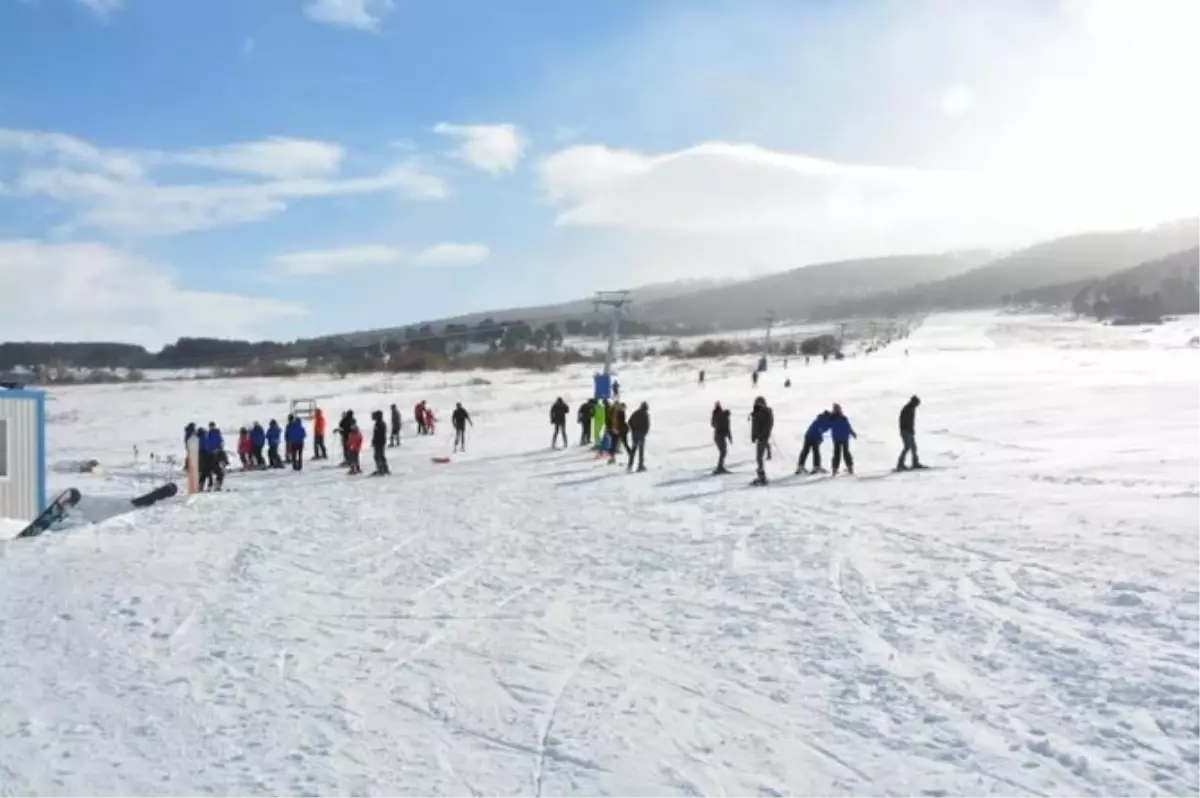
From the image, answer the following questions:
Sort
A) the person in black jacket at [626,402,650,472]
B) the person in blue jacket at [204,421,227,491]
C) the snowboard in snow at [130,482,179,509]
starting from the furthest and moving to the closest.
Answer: the person in blue jacket at [204,421,227,491]
the person in black jacket at [626,402,650,472]
the snowboard in snow at [130,482,179,509]

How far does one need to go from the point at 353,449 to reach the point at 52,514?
19.7ft

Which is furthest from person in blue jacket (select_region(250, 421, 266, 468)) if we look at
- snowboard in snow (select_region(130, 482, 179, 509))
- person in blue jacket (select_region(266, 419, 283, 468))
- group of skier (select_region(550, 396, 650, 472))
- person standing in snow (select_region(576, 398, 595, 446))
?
person standing in snow (select_region(576, 398, 595, 446))

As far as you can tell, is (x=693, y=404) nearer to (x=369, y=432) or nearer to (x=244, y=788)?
(x=369, y=432)

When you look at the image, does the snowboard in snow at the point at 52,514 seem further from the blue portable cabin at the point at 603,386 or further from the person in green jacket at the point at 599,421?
the blue portable cabin at the point at 603,386

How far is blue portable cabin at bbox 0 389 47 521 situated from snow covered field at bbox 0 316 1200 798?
426 cm

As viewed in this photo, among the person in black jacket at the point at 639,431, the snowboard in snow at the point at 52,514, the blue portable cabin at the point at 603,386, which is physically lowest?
the snowboard in snow at the point at 52,514

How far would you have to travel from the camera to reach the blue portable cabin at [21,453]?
2031 centimetres

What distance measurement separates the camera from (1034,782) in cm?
577

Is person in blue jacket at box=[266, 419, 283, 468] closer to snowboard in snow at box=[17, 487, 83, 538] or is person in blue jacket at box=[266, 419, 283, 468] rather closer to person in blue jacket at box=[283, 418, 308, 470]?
person in blue jacket at box=[283, 418, 308, 470]

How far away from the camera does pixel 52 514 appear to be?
19453mm

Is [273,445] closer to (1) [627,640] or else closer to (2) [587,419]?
(2) [587,419]

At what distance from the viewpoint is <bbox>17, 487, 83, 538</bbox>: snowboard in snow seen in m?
Result: 18.8

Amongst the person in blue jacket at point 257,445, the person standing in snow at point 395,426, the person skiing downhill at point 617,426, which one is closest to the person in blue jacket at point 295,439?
the person in blue jacket at point 257,445

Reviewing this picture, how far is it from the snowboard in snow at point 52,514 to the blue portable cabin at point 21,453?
684 millimetres
